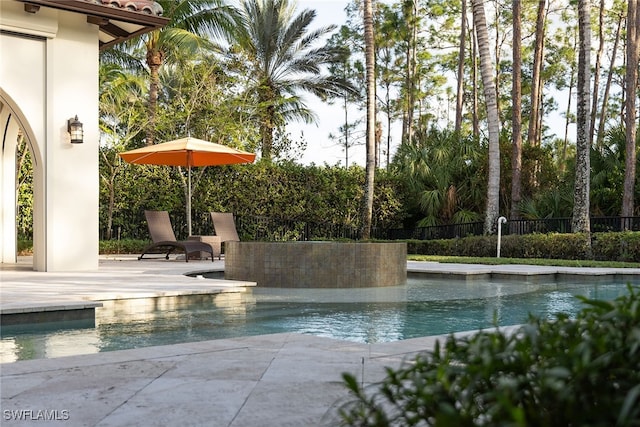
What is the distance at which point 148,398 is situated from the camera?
302 centimetres

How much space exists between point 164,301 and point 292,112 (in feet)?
72.4

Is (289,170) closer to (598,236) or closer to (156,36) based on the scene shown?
(156,36)

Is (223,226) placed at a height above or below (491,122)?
below

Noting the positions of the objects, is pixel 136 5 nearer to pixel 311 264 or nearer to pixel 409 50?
pixel 311 264

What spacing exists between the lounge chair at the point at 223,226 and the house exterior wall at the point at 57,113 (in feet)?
12.6

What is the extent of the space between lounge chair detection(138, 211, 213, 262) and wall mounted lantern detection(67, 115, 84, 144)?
3041mm

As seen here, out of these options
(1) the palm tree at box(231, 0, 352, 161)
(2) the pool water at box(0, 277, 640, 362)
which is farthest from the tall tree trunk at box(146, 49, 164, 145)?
(2) the pool water at box(0, 277, 640, 362)

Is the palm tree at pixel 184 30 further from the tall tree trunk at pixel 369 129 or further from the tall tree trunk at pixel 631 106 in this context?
the tall tree trunk at pixel 631 106

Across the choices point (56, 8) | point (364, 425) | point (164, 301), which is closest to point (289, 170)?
point (56, 8)

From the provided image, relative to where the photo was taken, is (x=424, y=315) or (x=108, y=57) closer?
(x=424, y=315)

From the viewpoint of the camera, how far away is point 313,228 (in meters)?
18.9

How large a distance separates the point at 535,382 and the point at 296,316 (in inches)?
215

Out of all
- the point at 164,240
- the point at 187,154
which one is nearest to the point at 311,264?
the point at 164,240

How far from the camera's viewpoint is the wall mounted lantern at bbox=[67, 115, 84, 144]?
10.2 metres
